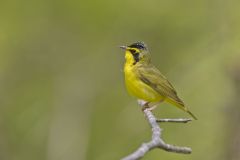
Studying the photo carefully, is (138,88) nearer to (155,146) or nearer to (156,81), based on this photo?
(156,81)

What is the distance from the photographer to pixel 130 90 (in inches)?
288

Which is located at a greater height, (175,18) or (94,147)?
(175,18)

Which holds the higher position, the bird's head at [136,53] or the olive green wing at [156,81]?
the bird's head at [136,53]

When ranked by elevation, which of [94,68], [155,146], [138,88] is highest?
[155,146]

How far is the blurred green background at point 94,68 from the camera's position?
41.7ft

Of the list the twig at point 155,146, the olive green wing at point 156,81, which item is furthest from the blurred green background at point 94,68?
the twig at point 155,146

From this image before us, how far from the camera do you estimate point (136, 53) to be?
24.4 ft

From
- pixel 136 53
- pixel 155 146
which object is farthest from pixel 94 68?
pixel 155 146

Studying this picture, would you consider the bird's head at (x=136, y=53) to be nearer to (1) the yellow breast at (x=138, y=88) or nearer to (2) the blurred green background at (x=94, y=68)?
(1) the yellow breast at (x=138, y=88)

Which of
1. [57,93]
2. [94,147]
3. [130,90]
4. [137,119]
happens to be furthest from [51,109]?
[130,90]

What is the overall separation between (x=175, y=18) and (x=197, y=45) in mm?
631

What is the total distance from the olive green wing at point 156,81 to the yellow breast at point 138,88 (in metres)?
0.04

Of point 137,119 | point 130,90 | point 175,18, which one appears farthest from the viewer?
point 175,18

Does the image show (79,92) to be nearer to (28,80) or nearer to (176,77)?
(28,80)
